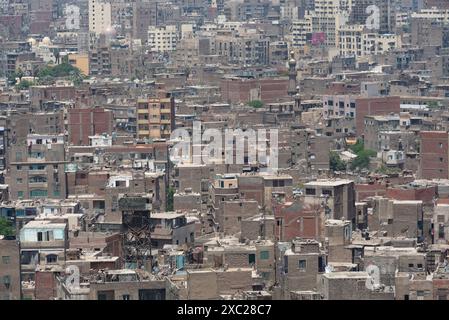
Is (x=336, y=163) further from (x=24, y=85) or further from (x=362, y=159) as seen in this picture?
(x=24, y=85)

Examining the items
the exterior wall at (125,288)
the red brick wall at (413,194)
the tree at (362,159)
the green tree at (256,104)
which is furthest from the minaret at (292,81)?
the exterior wall at (125,288)

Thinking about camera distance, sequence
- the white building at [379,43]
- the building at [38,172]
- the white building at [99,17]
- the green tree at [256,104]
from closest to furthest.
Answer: the building at [38,172], the green tree at [256,104], the white building at [379,43], the white building at [99,17]

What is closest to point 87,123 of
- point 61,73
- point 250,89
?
point 250,89

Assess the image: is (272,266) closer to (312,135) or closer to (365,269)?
(365,269)

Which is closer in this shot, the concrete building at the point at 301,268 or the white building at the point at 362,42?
the concrete building at the point at 301,268

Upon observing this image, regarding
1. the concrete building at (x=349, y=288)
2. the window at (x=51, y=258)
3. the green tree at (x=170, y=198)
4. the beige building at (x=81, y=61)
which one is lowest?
the green tree at (x=170, y=198)

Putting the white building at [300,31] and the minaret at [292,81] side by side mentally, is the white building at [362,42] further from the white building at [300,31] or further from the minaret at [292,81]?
the minaret at [292,81]

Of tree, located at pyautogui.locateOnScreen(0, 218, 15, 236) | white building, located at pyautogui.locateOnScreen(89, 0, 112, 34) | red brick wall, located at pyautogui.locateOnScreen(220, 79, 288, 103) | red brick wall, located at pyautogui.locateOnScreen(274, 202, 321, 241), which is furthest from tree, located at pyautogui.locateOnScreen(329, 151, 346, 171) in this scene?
white building, located at pyautogui.locateOnScreen(89, 0, 112, 34)
